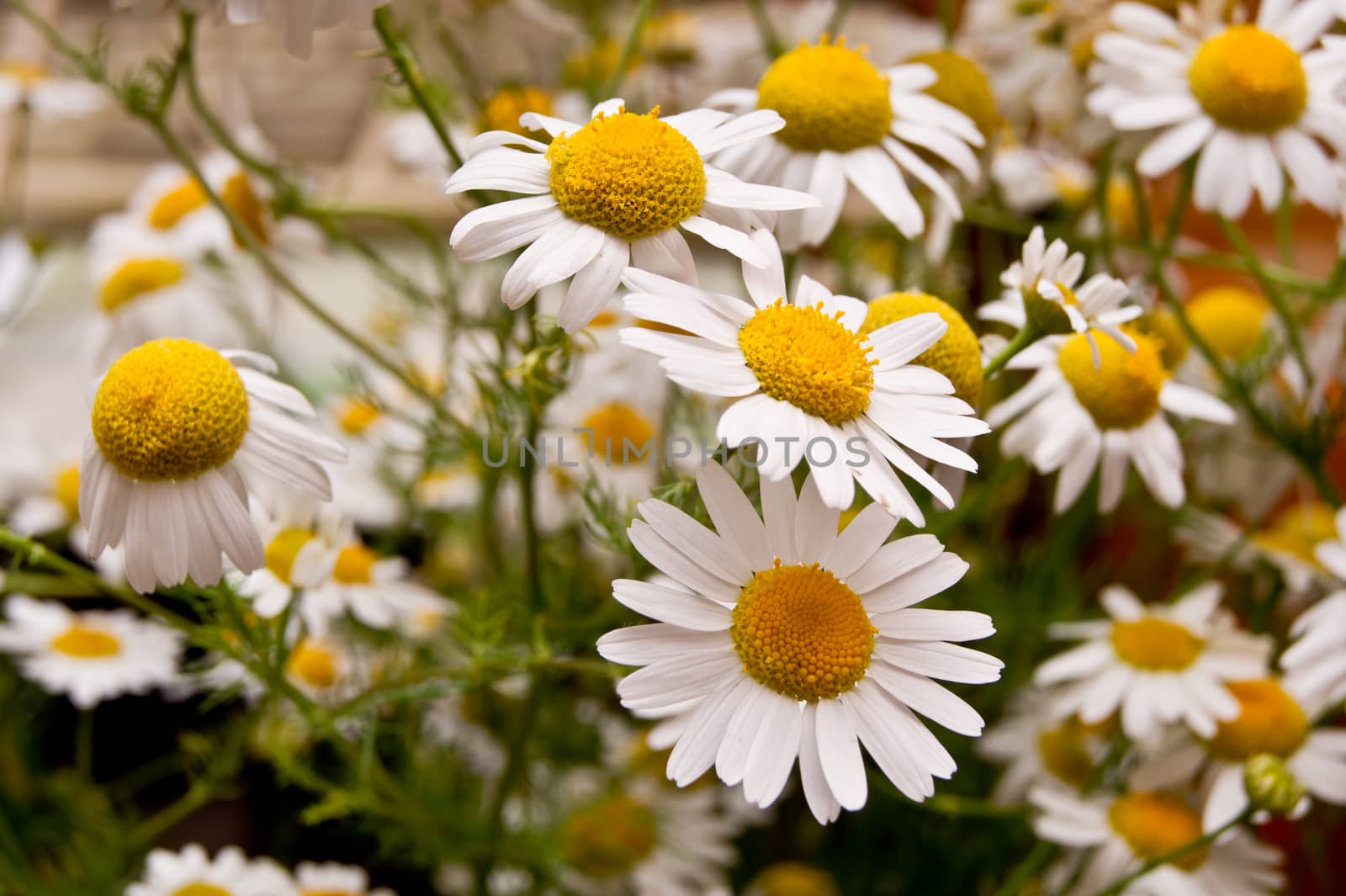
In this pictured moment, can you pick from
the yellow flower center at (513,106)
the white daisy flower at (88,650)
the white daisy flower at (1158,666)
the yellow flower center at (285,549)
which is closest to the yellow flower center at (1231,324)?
the white daisy flower at (1158,666)

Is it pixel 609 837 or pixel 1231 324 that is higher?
pixel 1231 324

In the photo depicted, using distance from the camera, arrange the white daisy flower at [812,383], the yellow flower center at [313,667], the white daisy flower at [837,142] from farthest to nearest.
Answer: the yellow flower center at [313,667] < the white daisy flower at [837,142] < the white daisy flower at [812,383]

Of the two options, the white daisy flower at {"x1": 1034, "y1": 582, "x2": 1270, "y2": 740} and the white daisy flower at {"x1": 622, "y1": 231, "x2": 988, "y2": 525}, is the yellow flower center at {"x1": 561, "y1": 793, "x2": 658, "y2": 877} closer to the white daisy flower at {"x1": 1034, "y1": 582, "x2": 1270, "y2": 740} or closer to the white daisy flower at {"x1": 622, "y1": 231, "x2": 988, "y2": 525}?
the white daisy flower at {"x1": 1034, "y1": 582, "x2": 1270, "y2": 740}

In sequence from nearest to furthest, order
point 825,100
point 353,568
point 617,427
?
point 825,100 → point 353,568 → point 617,427

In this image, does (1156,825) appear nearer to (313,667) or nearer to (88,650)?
(313,667)

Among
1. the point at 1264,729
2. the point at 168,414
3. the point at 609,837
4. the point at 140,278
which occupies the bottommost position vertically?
the point at 609,837

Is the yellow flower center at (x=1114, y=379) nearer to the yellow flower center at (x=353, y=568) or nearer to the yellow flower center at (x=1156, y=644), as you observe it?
the yellow flower center at (x=1156, y=644)

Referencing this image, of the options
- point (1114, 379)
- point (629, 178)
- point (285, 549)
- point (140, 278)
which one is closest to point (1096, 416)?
point (1114, 379)
